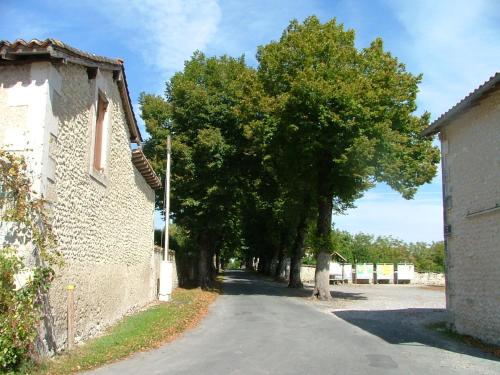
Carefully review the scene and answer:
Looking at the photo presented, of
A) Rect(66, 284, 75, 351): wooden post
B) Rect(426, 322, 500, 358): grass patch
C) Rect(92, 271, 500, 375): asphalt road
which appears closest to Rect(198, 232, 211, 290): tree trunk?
Rect(92, 271, 500, 375): asphalt road

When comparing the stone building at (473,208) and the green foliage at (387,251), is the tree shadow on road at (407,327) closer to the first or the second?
the stone building at (473,208)

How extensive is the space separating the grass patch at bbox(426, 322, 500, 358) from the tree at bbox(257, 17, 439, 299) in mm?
8090

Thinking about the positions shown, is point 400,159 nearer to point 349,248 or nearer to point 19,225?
point 19,225

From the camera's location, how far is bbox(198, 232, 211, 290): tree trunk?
104 feet

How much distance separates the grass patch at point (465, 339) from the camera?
11298 millimetres

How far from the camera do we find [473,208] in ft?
42.8

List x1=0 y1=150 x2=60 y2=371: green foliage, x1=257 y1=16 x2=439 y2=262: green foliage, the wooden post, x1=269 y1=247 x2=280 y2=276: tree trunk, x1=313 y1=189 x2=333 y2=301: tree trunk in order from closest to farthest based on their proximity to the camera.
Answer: x1=0 y1=150 x2=60 y2=371: green foliage, the wooden post, x1=257 y1=16 x2=439 y2=262: green foliage, x1=313 y1=189 x2=333 y2=301: tree trunk, x1=269 y1=247 x2=280 y2=276: tree trunk

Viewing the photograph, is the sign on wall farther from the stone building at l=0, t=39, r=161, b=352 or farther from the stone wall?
the stone wall

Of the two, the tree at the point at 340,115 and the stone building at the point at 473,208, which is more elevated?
the tree at the point at 340,115

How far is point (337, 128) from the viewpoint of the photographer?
22094mm

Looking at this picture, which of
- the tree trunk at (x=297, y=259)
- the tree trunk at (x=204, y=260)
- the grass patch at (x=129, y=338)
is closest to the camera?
the grass patch at (x=129, y=338)

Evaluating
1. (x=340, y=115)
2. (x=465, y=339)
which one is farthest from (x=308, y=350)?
(x=340, y=115)

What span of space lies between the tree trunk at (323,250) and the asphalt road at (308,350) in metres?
7.49

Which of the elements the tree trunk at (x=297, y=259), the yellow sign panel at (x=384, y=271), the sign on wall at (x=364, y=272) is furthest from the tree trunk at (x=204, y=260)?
the yellow sign panel at (x=384, y=271)
